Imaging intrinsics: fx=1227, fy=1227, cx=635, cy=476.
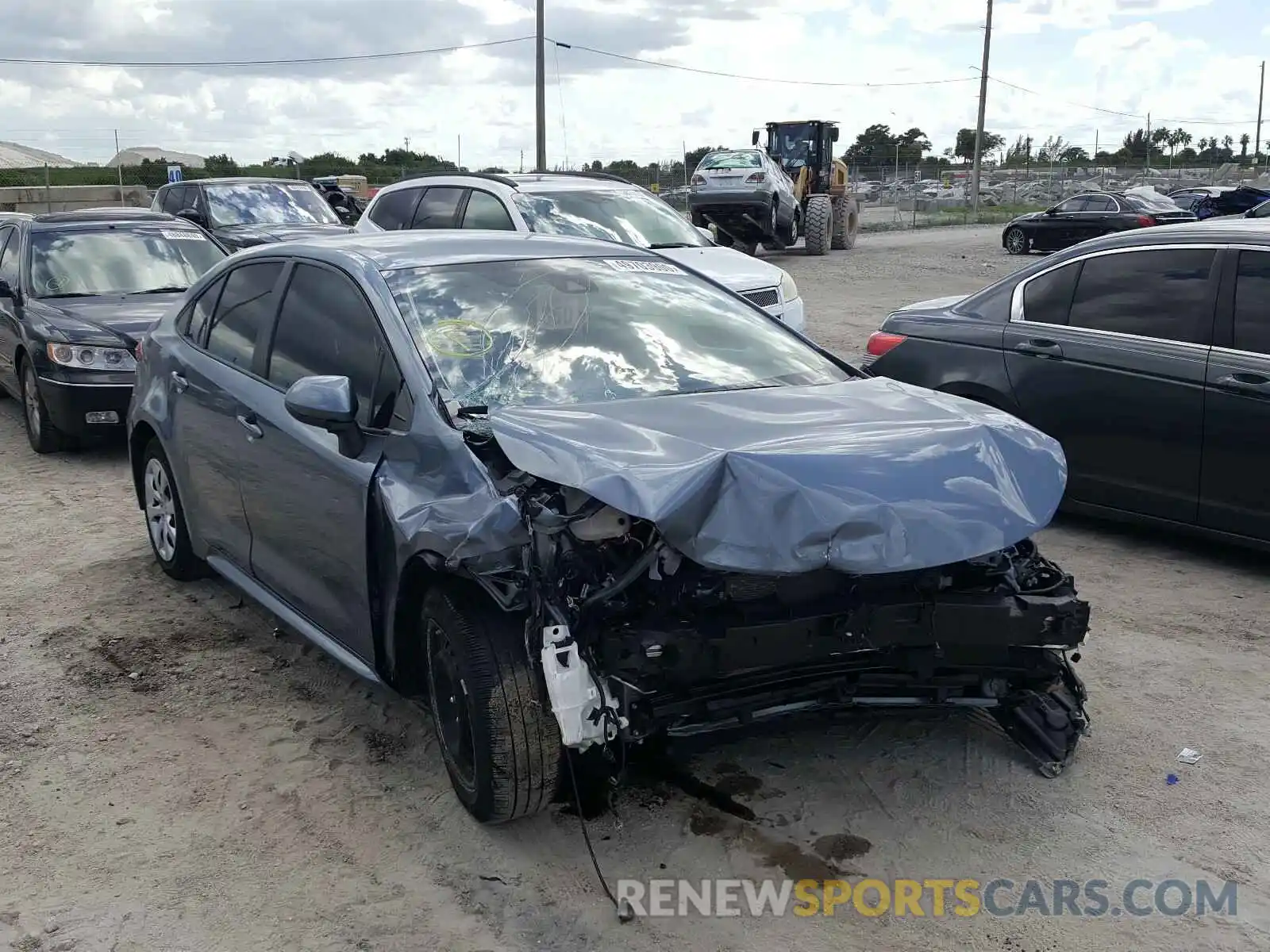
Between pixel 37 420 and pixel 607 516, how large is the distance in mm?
7031

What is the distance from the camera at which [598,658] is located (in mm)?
3295

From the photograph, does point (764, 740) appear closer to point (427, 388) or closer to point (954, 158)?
point (427, 388)

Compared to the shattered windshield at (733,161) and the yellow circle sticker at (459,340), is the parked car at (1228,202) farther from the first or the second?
the yellow circle sticker at (459,340)

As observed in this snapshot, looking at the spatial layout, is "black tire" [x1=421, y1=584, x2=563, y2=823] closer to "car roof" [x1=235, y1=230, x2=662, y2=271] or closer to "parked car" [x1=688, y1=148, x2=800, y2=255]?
"car roof" [x1=235, y1=230, x2=662, y2=271]

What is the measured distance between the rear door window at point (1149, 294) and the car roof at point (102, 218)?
294 inches

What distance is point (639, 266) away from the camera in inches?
199

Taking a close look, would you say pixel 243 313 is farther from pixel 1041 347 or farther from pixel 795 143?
pixel 795 143

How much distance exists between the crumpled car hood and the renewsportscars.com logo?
92 cm

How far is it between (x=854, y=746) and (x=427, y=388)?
1872 mm

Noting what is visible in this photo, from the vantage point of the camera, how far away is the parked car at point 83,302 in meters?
8.63

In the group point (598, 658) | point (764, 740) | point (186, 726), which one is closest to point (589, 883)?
point (598, 658)

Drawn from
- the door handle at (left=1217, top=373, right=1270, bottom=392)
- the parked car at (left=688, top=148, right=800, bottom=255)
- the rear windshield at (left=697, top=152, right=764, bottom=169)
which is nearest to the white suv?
the door handle at (left=1217, top=373, right=1270, bottom=392)

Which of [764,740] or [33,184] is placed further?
[33,184]

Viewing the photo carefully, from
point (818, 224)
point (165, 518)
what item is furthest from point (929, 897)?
point (818, 224)
